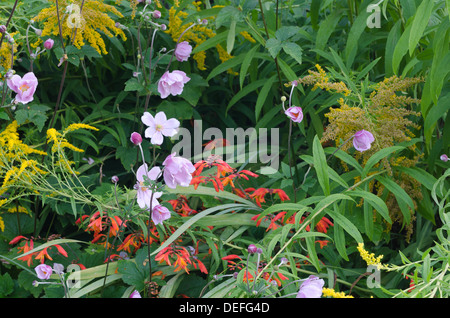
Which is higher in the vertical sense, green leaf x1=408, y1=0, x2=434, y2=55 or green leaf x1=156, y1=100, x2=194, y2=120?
green leaf x1=408, y1=0, x2=434, y2=55

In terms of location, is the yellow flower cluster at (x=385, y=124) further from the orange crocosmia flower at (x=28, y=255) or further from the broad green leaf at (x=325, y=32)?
the orange crocosmia flower at (x=28, y=255)

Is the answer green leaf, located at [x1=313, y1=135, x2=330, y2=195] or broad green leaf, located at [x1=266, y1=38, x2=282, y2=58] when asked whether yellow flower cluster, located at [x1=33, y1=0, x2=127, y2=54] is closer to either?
broad green leaf, located at [x1=266, y1=38, x2=282, y2=58]

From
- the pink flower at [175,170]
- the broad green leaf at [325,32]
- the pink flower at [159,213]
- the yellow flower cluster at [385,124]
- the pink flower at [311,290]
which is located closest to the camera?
the pink flower at [311,290]

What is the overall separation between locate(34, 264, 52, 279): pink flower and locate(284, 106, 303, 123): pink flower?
598 mm

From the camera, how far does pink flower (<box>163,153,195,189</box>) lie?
979mm

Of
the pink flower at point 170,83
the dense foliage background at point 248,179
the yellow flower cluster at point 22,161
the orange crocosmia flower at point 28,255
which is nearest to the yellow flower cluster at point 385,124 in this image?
the dense foliage background at point 248,179

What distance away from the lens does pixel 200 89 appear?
1.67 meters

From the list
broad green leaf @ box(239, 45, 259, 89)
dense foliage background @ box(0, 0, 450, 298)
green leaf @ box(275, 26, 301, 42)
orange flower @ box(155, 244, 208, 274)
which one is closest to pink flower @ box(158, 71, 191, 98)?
dense foliage background @ box(0, 0, 450, 298)

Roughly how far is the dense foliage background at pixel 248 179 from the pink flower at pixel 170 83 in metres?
0.03

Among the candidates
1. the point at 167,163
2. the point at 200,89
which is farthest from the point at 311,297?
the point at 200,89

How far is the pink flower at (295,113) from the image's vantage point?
1.17 metres

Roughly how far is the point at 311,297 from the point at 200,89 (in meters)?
0.95
